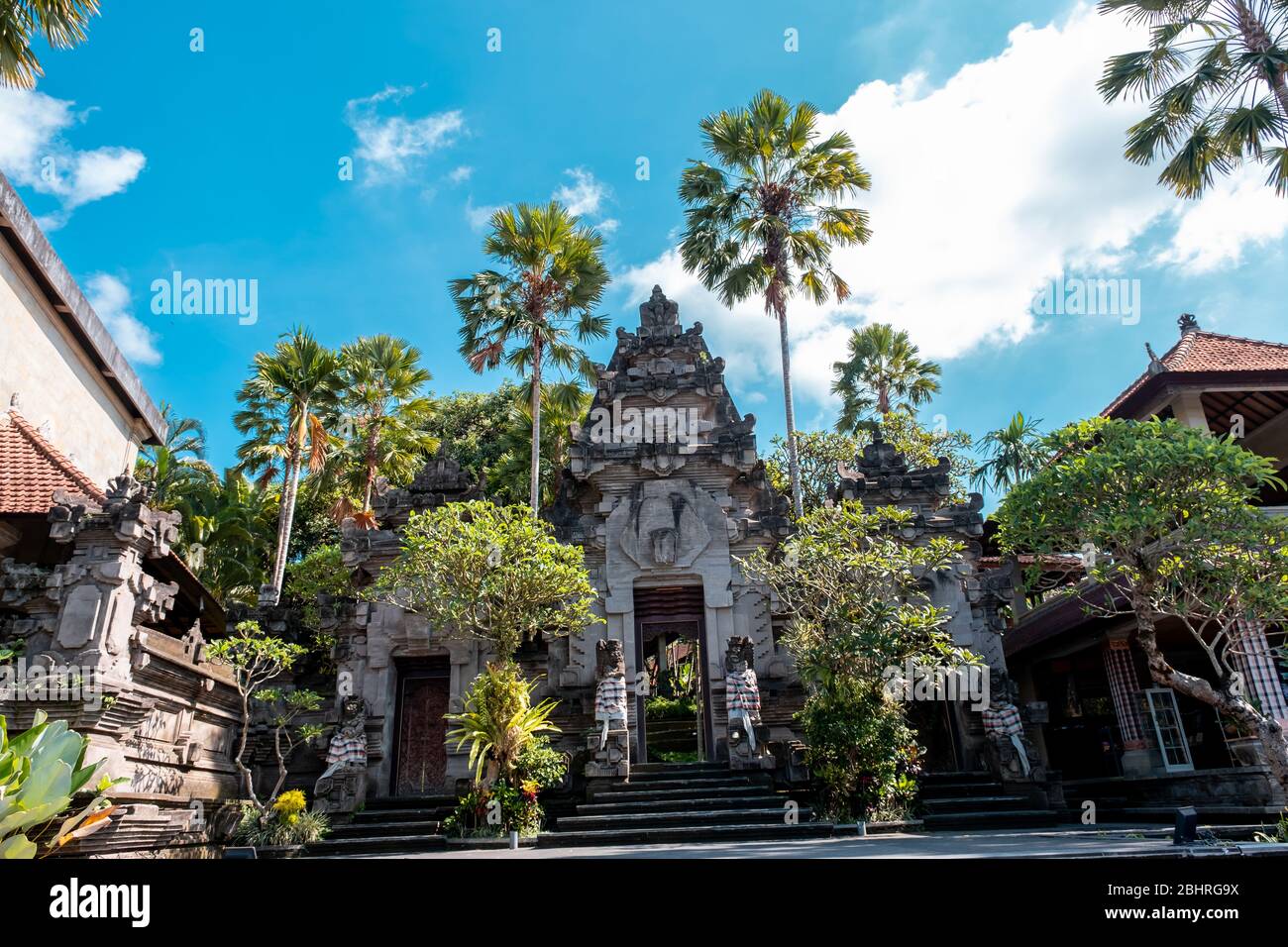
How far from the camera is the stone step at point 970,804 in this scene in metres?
11.2

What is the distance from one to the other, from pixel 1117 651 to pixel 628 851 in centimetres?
1160

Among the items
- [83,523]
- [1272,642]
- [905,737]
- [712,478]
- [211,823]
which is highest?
[712,478]

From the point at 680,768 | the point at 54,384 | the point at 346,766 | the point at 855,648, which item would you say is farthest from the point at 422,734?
the point at 54,384

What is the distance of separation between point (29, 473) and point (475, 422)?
19304 mm

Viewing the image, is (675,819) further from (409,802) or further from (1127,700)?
(1127,700)

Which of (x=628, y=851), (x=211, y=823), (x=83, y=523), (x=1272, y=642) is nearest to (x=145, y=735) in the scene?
(x=211, y=823)

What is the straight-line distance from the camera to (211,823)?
498 inches

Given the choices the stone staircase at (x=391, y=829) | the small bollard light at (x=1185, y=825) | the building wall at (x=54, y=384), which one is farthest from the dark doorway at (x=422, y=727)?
the small bollard light at (x=1185, y=825)

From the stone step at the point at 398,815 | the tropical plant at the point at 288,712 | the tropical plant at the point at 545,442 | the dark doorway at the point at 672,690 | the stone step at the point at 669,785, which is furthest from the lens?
the tropical plant at the point at 545,442

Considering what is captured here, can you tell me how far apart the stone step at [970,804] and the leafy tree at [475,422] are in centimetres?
2056

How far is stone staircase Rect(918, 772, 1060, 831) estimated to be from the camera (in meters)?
10.7

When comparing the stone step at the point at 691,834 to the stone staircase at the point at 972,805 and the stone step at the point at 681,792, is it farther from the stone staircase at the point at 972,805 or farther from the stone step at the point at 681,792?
the stone staircase at the point at 972,805

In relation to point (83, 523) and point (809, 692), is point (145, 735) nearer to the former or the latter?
point (83, 523)
